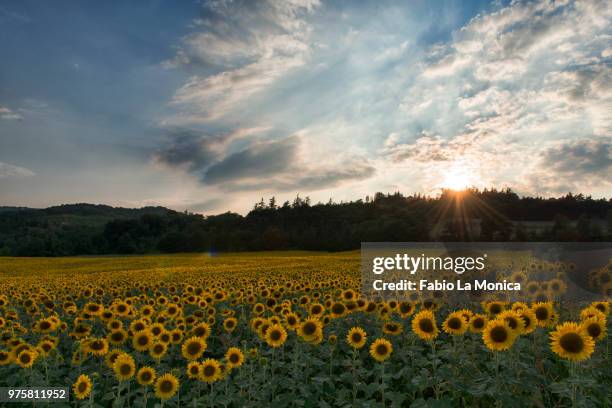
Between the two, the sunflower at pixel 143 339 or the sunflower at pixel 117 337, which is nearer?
the sunflower at pixel 143 339

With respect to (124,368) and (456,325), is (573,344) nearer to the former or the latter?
(456,325)

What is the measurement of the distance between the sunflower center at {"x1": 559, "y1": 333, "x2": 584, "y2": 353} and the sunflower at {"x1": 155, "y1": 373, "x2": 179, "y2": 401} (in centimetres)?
519

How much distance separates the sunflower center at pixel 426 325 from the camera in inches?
276

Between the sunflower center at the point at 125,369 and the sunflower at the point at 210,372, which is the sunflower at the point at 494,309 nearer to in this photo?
the sunflower at the point at 210,372

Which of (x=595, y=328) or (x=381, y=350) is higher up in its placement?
(x=595, y=328)

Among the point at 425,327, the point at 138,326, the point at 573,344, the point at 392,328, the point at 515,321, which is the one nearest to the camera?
the point at 573,344

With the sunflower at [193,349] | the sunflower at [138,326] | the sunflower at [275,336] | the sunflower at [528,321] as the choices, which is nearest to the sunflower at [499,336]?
the sunflower at [528,321]

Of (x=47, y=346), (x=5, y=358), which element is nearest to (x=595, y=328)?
(x=47, y=346)

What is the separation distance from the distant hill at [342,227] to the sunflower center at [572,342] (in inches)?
2092

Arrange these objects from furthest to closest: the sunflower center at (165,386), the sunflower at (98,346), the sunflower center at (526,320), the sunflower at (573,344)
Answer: the sunflower at (98,346)
the sunflower center at (165,386)
the sunflower center at (526,320)
the sunflower at (573,344)

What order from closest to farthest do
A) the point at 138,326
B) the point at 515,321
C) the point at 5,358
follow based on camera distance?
the point at 515,321 < the point at 5,358 < the point at 138,326

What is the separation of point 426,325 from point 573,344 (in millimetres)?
2207

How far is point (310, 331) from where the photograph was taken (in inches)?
302

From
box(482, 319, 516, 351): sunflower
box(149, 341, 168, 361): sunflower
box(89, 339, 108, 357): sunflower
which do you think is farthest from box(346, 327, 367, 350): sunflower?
box(89, 339, 108, 357): sunflower
